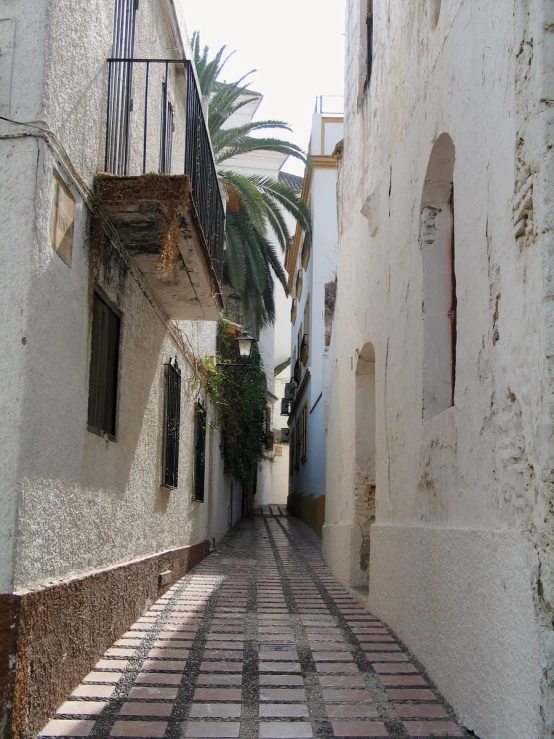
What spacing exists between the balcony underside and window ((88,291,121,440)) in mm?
562

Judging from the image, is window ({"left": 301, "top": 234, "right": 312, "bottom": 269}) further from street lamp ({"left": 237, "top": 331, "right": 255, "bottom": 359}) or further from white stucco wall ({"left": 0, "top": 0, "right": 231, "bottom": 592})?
white stucco wall ({"left": 0, "top": 0, "right": 231, "bottom": 592})

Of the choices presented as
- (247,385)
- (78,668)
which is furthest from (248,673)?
(247,385)

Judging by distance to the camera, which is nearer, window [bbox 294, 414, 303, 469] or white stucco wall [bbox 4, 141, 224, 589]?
white stucco wall [bbox 4, 141, 224, 589]

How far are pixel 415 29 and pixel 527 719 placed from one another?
528 centimetres

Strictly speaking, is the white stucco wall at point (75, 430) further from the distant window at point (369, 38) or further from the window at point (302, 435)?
the window at point (302, 435)

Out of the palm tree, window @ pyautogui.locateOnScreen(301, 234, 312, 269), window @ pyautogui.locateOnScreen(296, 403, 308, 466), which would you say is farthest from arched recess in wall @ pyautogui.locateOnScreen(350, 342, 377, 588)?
window @ pyautogui.locateOnScreen(296, 403, 308, 466)

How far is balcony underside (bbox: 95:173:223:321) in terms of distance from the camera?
500 centimetres

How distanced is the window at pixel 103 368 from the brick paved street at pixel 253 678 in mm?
1531

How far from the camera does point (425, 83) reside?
19.8 feet

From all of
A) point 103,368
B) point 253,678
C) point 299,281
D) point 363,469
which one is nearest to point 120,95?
point 103,368

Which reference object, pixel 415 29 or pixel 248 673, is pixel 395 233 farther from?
pixel 248 673

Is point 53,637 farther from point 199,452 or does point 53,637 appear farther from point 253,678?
point 199,452

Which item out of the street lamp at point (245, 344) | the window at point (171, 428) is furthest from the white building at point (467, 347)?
the street lamp at point (245, 344)

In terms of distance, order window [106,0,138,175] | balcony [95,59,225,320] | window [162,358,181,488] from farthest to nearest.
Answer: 1. window [162,358,181,488]
2. window [106,0,138,175]
3. balcony [95,59,225,320]
